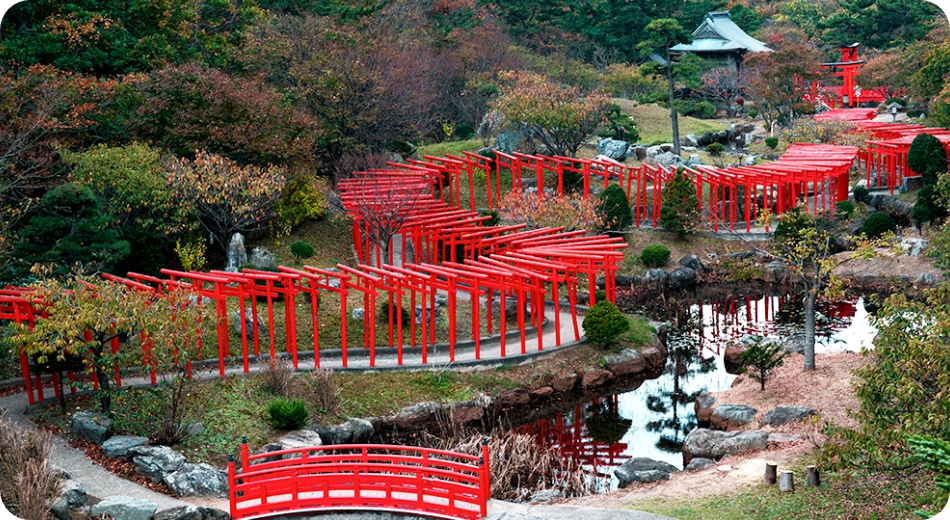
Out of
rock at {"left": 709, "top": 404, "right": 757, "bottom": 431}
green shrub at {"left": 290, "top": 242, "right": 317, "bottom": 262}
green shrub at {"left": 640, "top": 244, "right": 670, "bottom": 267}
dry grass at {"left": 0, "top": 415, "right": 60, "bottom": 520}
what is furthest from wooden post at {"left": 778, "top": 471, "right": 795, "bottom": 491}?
green shrub at {"left": 290, "top": 242, "right": 317, "bottom": 262}

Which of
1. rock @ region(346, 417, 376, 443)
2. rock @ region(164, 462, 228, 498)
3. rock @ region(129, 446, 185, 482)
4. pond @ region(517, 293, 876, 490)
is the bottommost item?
pond @ region(517, 293, 876, 490)

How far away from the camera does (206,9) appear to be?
139 feet

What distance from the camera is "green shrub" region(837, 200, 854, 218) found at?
40812 millimetres

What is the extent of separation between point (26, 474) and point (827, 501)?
1293cm

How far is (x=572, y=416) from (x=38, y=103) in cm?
1695

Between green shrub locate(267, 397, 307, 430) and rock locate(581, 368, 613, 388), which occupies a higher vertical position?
green shrub locate(267, 397, 307, 430)

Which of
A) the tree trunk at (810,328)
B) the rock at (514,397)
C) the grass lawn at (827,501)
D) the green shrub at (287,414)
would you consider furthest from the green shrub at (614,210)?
the grass lawn at (827,501)

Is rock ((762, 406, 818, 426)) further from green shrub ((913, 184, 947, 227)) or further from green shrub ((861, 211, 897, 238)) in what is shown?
green shrub ((913, 184, 947, 227))

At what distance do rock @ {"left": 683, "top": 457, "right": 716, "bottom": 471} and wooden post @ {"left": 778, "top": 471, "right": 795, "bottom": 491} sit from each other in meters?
3.12

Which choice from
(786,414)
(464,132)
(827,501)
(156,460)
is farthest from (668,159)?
(156,460)

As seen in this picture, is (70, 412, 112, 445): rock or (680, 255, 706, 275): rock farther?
(680, 255, 706, 275): rock

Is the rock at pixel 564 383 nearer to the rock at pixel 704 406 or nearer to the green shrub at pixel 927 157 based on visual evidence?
the rock at pixel 704 406

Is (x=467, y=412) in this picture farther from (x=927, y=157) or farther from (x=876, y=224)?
(x=927, y=157)

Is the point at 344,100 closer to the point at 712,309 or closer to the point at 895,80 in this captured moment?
the point at 712,309
